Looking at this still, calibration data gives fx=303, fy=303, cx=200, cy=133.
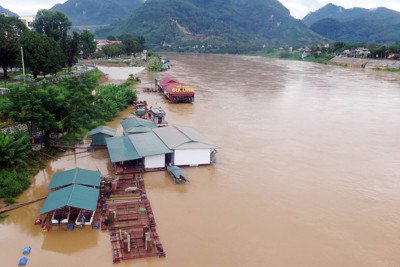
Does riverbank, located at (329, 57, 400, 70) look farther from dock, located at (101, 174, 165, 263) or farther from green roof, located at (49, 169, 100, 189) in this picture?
green roof, located at (49, 169, 100, 189)

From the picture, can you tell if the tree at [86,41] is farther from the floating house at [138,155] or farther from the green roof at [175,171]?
the green roof at [175,171]

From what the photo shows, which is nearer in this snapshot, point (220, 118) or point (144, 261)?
point (144, 261)

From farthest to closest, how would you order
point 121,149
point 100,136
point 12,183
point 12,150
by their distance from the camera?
point 100,136 → point 121,149 → point 12,150 → point 12,183

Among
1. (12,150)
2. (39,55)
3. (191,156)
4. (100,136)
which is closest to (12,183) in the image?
(12,150)

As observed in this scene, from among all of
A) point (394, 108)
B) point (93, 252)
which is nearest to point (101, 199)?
point (93, 252)

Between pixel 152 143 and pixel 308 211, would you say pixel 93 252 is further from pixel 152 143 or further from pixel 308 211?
pixel 308 211

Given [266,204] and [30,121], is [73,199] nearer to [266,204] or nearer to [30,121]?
[30,121]

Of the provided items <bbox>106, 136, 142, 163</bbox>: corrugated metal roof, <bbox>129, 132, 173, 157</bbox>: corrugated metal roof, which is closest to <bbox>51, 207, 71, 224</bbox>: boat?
<bbox>106, 136, 142, 163</bbox>: corrugated metal roof
